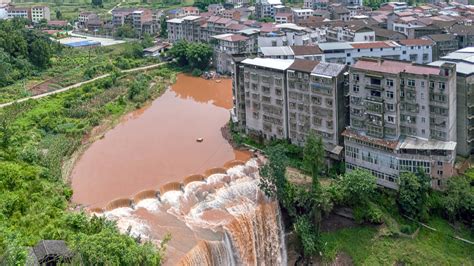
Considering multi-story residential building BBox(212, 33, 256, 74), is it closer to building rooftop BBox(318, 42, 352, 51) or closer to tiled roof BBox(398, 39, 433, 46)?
building rooftop BBox(318, 42, 352, 51)

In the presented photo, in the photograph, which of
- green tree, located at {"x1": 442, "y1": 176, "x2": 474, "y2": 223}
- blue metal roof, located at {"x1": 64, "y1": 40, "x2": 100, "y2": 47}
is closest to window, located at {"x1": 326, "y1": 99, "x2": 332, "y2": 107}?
green tree, located at {"x1": 442, "y1": 176, "x2": 474, "y2": 223}

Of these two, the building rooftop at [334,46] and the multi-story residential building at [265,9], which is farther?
the multi-story residential building at [265,9]

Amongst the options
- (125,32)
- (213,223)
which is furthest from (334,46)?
(125,32)

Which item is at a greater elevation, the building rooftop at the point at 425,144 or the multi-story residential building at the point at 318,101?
the multi-story residential building at the point at 318,101

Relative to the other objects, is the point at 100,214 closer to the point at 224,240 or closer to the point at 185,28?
the point at 224,240

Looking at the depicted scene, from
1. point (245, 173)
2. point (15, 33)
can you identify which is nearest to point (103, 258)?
point (245, 173)

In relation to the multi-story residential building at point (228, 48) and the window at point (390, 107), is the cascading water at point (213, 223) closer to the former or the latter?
→ the window at point (390, 107)

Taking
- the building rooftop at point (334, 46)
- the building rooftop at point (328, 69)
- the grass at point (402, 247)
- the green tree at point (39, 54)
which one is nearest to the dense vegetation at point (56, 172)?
the green tree at point (39, 54)

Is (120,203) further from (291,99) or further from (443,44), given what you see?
(443,44)
